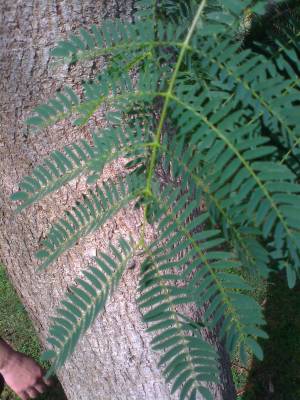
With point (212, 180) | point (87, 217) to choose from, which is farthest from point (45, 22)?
point (212, 180)

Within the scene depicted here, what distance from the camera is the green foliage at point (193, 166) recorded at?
0.86 metres

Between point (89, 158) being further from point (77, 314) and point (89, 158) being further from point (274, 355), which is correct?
point (274, 355)

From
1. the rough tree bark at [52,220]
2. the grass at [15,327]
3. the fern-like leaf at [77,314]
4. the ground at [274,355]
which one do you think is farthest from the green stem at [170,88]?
the grass at [15,327]

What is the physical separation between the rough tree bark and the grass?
75.5 inches

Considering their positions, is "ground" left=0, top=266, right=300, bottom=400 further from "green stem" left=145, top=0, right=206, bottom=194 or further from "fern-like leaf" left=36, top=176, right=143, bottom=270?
"green stem" left=145, top=0, right=206, bottom=194

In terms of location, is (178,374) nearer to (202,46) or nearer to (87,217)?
(87,217)

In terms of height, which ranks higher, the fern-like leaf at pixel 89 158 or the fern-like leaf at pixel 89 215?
the fern-like leaf at pixel 89 158

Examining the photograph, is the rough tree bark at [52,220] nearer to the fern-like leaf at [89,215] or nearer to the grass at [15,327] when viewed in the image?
the fern-like leaf at [89,215]

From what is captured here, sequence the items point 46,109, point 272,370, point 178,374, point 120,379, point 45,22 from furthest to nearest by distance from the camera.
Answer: point 272,370 < point 120,379 < point 45,22 < point 46,109 < point 178,374

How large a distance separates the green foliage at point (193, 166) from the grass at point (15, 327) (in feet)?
9.09

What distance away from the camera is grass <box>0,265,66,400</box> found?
3.69 m

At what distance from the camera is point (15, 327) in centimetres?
381

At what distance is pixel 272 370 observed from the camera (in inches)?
128

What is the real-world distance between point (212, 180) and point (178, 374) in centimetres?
40
